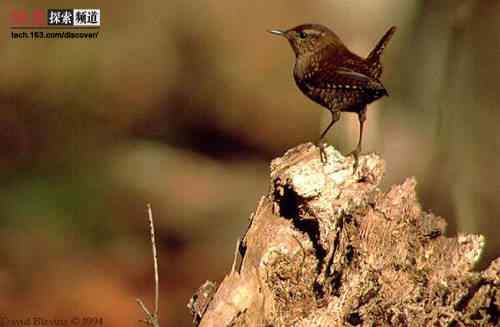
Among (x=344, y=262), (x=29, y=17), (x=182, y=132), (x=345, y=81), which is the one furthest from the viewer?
(x=182, y=132)

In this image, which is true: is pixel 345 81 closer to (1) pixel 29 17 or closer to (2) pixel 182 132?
(1) pixel 29 17

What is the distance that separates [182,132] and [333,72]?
9.58 feet

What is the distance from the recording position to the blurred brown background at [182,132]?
387 cm

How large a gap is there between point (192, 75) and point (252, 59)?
1.76ft

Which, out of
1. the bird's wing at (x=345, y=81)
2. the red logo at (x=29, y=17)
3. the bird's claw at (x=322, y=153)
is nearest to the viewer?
the bird's claw at (x=322, y=153)

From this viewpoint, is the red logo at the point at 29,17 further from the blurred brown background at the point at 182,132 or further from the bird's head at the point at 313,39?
the bird's head at the point at 313,39

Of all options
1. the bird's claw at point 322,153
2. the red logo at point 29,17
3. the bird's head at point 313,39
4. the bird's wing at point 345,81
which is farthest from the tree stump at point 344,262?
the red logo at point 29,17

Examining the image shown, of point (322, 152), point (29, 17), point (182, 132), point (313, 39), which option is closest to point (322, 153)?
point (322, 152)

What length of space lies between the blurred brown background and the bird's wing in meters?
1.31

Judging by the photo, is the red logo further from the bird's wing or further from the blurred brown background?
the bird's wing

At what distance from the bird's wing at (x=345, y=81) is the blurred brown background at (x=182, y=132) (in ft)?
4.31

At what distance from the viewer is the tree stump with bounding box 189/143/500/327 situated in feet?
6.87

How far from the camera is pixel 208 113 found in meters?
5.14

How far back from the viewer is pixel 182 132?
5.28 meters
